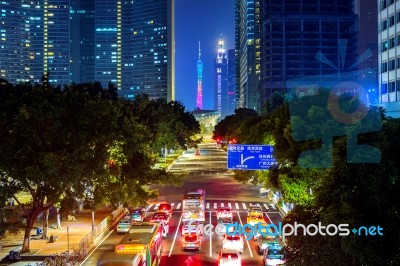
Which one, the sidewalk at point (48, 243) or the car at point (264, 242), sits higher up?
the car at point (264, 242)

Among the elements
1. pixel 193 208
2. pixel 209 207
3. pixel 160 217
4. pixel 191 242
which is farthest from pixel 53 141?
pixel 209 207

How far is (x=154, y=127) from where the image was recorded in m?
65.3

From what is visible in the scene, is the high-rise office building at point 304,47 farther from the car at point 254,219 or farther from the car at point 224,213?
the car at point 254,219

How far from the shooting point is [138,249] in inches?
909

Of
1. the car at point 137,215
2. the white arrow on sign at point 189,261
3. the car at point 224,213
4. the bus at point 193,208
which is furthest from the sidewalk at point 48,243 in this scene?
the car at point 224,213

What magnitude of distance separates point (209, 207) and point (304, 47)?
393ft

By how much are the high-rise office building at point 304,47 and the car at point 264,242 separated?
13172cm

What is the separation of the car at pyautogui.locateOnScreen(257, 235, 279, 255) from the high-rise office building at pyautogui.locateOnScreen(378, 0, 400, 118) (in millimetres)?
38793

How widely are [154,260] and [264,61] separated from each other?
144 m

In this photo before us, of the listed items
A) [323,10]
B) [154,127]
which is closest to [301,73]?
[323,10]

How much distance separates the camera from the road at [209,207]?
31.8 metres

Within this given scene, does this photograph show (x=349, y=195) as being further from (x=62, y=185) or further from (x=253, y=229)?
(x=253, y=229)

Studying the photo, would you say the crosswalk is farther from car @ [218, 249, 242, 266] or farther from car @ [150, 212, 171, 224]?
car @ [218, 249, 242, 266]

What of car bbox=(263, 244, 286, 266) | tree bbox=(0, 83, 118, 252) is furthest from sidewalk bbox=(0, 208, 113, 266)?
car bbox=(263, 244, 286, 266)
